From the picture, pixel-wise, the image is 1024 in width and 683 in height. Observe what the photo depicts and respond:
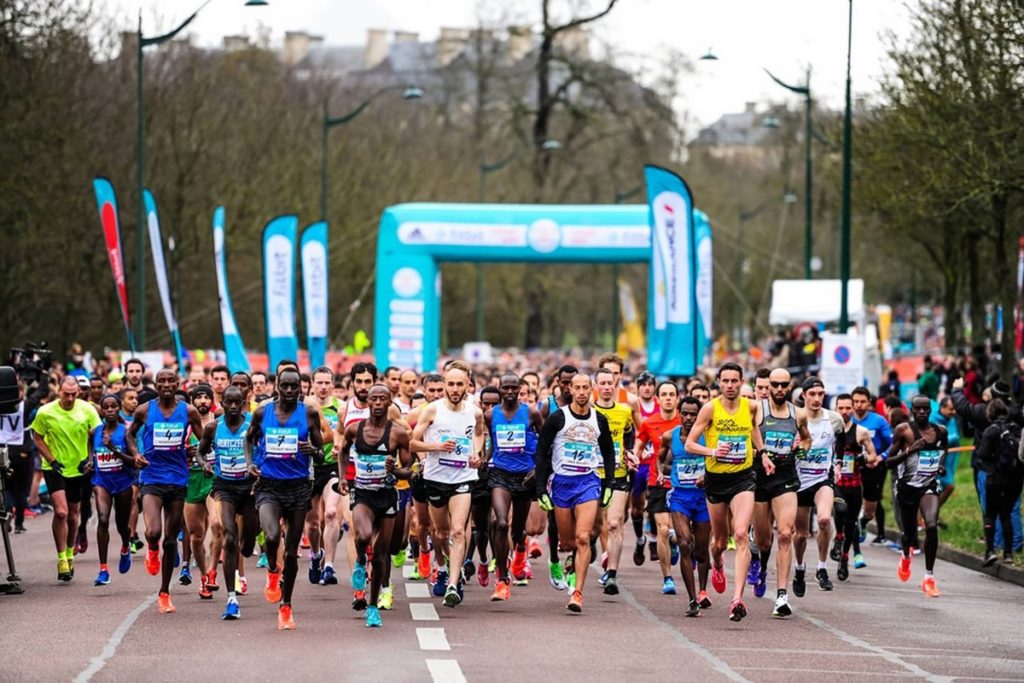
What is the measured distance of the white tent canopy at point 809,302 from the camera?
40188 millimetres

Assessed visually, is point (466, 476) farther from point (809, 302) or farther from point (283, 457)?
point (809, 302)

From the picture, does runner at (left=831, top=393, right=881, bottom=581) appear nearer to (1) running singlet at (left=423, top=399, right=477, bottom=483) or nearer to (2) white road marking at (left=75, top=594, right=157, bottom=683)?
(1) running singlet at (left=423, top=399, right=477, bottom=483)

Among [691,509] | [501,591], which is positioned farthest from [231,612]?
[691,509]

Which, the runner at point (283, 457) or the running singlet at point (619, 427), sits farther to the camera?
the running singlet at point (619, 427)

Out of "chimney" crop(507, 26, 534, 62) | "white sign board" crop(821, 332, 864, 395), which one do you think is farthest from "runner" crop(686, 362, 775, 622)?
"chimney" crop(507, 26, 534, 62)

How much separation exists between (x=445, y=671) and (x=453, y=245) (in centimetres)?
2636

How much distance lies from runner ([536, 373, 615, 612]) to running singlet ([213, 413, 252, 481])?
216cm

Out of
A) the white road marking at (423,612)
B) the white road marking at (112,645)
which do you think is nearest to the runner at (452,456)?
the white road marking at (423,612)

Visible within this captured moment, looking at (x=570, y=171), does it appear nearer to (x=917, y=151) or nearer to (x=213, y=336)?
(x=213, y=336)

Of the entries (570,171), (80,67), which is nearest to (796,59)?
(570,171)

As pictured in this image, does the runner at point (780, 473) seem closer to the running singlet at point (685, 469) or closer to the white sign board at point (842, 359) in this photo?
the running singlet at point (685, 469)

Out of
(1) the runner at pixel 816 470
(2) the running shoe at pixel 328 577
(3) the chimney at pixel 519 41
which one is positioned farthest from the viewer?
(3) the chimney at pixel 519 41

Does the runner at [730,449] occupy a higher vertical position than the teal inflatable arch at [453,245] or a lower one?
lower

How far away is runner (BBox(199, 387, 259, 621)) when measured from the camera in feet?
46.4
